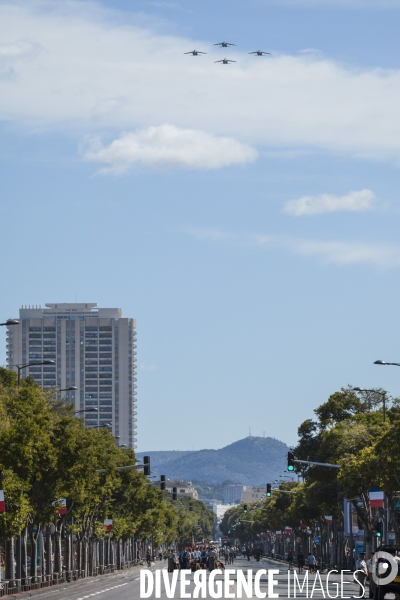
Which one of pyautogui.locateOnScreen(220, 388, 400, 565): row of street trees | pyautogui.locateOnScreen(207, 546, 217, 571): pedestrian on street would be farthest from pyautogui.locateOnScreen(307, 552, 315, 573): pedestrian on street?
pyautogui.locateOnScreen(207, 546, 217, 571): pedestrian on street

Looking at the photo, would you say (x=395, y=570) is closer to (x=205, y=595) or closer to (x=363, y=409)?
(x=205, y=595)

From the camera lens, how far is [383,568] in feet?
149

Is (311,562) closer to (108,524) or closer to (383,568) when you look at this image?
(108,524)

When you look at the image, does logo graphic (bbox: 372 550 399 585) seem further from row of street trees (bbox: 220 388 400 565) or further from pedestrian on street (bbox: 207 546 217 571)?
pedestrian on street (bbox: 207 546 217 571)

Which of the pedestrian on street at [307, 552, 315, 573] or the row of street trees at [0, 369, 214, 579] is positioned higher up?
the row of street trees at [0, 369, 214, 579]

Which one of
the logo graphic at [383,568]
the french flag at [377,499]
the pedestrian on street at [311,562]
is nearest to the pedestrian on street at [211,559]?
the pedestrian on street at [311,562]

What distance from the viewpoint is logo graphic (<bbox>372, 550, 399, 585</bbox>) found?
4491 cm

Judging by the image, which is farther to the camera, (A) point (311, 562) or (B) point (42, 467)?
(A) point (311, 562)

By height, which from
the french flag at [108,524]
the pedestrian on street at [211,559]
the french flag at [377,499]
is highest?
the french flag at [377,499]

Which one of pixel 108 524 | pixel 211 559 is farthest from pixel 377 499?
Answer: pixel 108 524

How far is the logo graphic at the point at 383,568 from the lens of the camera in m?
44.9

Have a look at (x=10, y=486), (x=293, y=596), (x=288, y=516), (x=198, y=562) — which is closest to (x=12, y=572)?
(x=10, y=486)

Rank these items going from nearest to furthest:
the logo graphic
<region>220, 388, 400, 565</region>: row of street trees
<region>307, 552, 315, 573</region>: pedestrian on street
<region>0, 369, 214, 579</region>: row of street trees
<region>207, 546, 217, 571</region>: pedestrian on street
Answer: the logo graphic < <region>0, 369, 214, 579</region>: row of street trees < <region>220, 388, 400, 565</region>: row of street trees < <region>207, 546, 217, 571</region>: pedestrian on street < <region>307, 552, 315, 573</region>: pedestrian on street

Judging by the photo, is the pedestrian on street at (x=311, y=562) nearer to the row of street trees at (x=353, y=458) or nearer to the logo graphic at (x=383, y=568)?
the row of street trees at (x=353, y=458)
